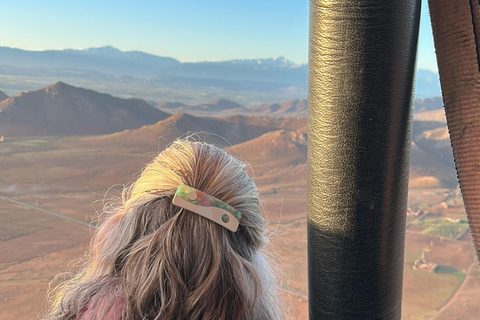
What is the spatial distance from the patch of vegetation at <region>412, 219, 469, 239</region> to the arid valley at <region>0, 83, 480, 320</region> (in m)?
0.03

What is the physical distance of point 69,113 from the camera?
6824 mm

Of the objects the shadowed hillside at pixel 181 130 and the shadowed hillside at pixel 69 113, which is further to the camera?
the shadowed hillside at pixel 181 130

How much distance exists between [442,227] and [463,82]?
7.63 metres

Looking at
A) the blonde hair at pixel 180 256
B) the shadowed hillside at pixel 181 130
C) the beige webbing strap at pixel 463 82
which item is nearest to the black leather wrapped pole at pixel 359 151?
the beige webbing strap at pixel 463 82

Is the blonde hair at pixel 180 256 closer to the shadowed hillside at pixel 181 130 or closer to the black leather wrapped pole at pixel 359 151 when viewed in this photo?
the black leather wrapped pole at pixel 359 151

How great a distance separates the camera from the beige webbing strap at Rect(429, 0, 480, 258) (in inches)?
15.2

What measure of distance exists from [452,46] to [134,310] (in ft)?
1.59

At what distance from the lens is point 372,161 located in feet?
1.32

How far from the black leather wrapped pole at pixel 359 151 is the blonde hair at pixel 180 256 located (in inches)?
5.4

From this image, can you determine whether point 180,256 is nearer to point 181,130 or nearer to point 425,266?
point 425,266

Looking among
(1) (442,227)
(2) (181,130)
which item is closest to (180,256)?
(1) (442,227)

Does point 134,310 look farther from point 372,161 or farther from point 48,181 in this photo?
point 48,181

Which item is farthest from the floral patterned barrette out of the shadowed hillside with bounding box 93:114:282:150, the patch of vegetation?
the patch of vegetation

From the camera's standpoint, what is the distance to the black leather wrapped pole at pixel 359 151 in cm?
38
